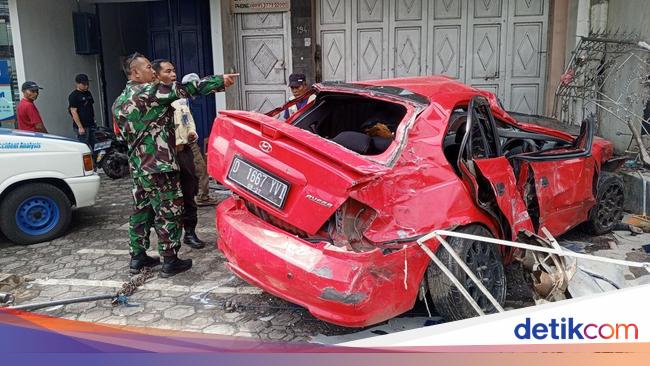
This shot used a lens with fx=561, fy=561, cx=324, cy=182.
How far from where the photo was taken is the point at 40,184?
5758 millimetres

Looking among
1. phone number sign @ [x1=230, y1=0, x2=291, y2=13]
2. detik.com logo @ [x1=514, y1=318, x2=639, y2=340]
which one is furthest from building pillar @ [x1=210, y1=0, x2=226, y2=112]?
detik.com logo @ [x1=514, y1=318, x2=639, y2=340]

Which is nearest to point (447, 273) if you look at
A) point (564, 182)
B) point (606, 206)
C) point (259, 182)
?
point (259, 182)

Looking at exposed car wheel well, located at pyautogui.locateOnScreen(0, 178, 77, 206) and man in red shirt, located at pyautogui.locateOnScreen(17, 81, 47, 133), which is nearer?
exposed car wheel well, located at pyautogui.locateOnScreen(0, 178, 77, 206)

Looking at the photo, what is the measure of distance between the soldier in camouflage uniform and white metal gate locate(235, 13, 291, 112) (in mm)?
5492

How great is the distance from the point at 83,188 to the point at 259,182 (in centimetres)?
327

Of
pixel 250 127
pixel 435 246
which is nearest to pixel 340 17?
pixel 250 127

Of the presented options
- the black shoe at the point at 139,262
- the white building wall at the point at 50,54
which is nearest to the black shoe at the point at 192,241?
the black shoe at the point at 139,262

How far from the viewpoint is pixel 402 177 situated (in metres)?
3.36

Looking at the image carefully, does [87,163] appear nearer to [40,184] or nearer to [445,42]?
[40,184]

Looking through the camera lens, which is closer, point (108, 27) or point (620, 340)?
point (620, 340)

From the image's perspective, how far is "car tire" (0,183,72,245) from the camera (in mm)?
5594

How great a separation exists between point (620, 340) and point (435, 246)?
4.99ft

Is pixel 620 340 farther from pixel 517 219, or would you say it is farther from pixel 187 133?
pixel 187 133

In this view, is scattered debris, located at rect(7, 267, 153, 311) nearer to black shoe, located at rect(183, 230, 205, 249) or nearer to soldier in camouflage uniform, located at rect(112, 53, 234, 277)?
soldier in camouflage uniform, located at rect(112, 53, 234, 277)
